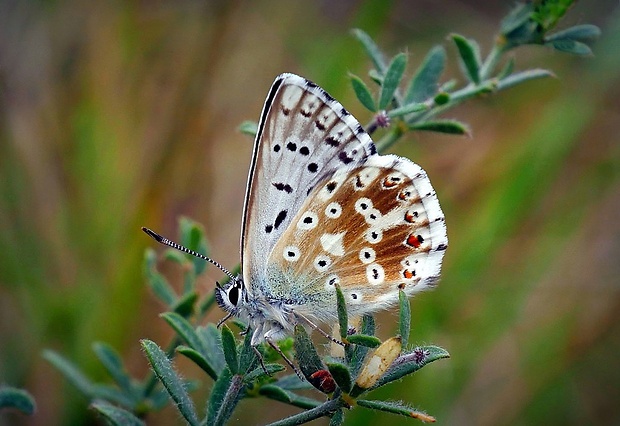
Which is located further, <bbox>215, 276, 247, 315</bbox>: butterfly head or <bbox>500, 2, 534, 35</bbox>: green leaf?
<bbox>500, 2, 534, 35</bbox>: green leaf

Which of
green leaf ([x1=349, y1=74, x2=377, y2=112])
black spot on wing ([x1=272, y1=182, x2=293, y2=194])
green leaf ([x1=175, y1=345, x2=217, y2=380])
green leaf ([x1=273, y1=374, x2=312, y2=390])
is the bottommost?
green leaf ([x1=273, y1=374, x2=312, y2=390])

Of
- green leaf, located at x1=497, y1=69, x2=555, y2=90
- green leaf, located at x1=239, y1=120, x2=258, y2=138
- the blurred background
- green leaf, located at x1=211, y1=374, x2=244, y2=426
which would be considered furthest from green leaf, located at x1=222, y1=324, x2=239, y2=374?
the blurred background

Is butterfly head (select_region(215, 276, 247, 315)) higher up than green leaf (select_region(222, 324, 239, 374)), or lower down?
higher up

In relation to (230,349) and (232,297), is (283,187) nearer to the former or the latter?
(232,297)

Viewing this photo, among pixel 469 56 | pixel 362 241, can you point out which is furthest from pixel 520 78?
pixel 362 241

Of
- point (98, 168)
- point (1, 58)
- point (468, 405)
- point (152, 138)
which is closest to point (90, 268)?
point (98, 168)

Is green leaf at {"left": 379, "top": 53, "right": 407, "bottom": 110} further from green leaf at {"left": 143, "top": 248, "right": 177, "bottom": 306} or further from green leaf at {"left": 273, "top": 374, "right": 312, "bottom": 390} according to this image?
green leaf at {"left": 143, "top": 248, "right": 177, "bottom": 306}

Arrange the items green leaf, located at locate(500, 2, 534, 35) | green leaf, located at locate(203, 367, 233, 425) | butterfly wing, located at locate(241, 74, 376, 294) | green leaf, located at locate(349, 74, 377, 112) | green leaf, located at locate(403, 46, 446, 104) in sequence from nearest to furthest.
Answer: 1. green leaf, located at locate(203, 367, 233, 425)
2. butterfly wing, located at locate(241, 74, 376, 294)
3. green leaf, located at locate(349, 74, 377, 112)
4. green leaf, located at locate(500, 2, 534, 35)
5. green leaf, located at locate(403, 46, 446, 104)
